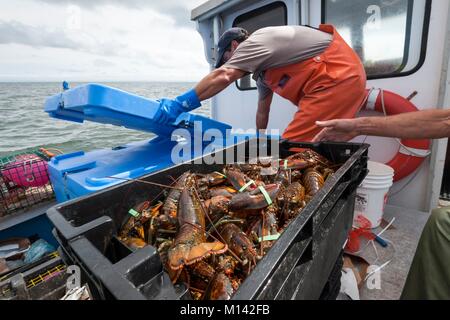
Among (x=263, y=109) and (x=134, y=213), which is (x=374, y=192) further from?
(x=134, y=213)

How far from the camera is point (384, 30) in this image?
2098 millimetres

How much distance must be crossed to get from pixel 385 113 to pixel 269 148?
1150 millimetres

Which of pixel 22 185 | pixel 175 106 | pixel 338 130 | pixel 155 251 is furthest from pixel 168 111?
pixel 22 185

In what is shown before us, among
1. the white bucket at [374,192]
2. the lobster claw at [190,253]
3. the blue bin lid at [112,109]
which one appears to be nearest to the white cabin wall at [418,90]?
the white bucket at [374,192]

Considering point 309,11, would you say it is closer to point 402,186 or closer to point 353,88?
point 353,88

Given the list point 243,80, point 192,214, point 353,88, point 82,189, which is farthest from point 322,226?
point 243,80

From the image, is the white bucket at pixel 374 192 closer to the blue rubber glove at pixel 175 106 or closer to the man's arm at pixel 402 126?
the man's arm at pixel 402 126

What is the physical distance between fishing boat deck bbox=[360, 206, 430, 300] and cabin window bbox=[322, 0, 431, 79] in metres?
1.25

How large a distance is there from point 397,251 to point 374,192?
43cm

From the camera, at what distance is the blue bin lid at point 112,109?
1.30m

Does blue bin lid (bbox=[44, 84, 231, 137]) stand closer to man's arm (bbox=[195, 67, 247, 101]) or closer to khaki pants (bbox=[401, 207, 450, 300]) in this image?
man's arm (bbox=[195, 67, 247, 101])

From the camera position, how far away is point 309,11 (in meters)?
2.47

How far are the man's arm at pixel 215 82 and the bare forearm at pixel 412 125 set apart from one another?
2.92 feet

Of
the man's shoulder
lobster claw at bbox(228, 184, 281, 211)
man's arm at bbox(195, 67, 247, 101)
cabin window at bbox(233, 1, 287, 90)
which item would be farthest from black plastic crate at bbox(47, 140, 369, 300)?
cabin window at bbox(233, 1, 287, 90)
